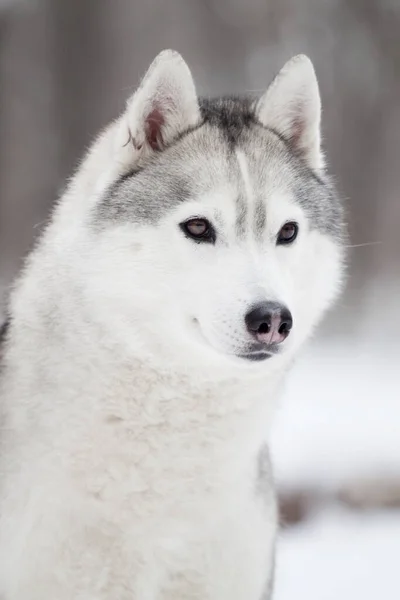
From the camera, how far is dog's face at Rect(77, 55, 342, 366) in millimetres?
2100

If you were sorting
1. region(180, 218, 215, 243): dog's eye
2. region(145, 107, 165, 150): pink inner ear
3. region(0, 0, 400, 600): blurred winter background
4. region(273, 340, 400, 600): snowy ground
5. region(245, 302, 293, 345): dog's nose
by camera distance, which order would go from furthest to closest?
region(0, 0, 400, 600): blurred winter background < region(273, 340, 400, 600): snowy ground < region(145, 107, 165, 150): pink inner ear < region(180, 218, 215, 243): dog's eye < region(245, 302, 293, 345): dog's nose

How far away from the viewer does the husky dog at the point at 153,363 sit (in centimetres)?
221

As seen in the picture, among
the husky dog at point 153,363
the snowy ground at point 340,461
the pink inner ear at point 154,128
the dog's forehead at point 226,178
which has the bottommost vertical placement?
the snowy ground at point 340,461

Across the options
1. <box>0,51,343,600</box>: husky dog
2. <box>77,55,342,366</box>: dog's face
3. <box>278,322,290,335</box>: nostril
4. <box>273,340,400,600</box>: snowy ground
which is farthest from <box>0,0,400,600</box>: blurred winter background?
<box>278,322,290,335</box>: nostril

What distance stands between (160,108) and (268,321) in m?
0.68

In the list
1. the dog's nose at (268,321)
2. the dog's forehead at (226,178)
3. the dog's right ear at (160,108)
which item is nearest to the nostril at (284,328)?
the dog's nose at (268,321)

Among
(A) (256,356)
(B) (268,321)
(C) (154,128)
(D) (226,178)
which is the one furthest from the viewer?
(C) (154,128)

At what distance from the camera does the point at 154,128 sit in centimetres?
238

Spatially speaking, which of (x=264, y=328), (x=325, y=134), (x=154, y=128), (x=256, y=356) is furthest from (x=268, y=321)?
(x=325, y=134)

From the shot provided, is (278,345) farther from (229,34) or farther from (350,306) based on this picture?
(350,306)

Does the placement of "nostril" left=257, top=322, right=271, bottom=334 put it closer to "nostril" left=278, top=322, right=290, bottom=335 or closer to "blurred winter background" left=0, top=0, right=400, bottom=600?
"nostril" left=278, top=322, right=290, bottom=335

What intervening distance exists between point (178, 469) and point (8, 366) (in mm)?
532

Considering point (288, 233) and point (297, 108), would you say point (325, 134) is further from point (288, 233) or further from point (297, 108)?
point (288, 233)

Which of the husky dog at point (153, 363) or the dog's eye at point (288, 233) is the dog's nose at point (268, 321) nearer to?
the husky dog at point (153, 363)
